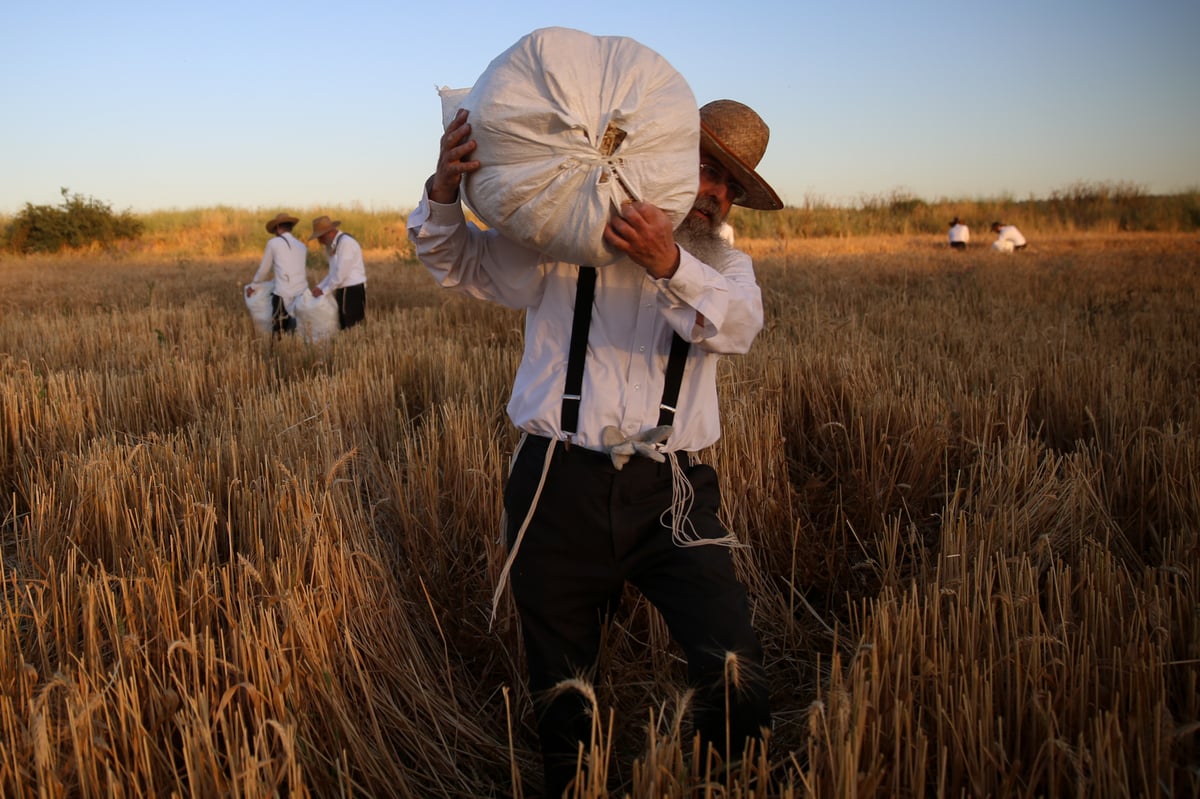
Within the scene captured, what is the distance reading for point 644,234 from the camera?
1.59 m

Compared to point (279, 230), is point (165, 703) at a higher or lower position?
lower

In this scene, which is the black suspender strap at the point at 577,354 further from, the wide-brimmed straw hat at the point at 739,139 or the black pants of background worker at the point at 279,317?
the black pants of background worker at the point at 279,317

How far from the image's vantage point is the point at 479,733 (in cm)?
206

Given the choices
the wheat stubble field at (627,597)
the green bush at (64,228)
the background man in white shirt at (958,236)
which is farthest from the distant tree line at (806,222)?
the wheat stubble field at (627,597)

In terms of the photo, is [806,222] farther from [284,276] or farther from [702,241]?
[702,241]

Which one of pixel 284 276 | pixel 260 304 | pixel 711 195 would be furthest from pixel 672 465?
pixel 260 304

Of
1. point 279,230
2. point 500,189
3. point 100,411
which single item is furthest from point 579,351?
point 279,230

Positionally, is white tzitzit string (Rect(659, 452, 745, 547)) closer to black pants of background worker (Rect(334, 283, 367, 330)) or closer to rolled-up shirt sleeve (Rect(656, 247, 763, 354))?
rolled-up shirt sleeve (Rect(656, 247, 763, 354))

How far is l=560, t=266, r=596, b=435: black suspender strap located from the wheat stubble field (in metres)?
0.65

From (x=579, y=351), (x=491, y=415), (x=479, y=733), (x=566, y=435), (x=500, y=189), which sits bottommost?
(x=479, y=733)

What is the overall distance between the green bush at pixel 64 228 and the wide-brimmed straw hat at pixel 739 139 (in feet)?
89.5

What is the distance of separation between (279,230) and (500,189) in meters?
7.81

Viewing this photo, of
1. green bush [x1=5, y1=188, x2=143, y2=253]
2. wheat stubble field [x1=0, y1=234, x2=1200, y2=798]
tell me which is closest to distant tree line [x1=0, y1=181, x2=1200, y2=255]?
green bush [x1=5, y1=188, x2=143, y2=253]

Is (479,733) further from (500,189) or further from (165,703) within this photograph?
(500,189)
